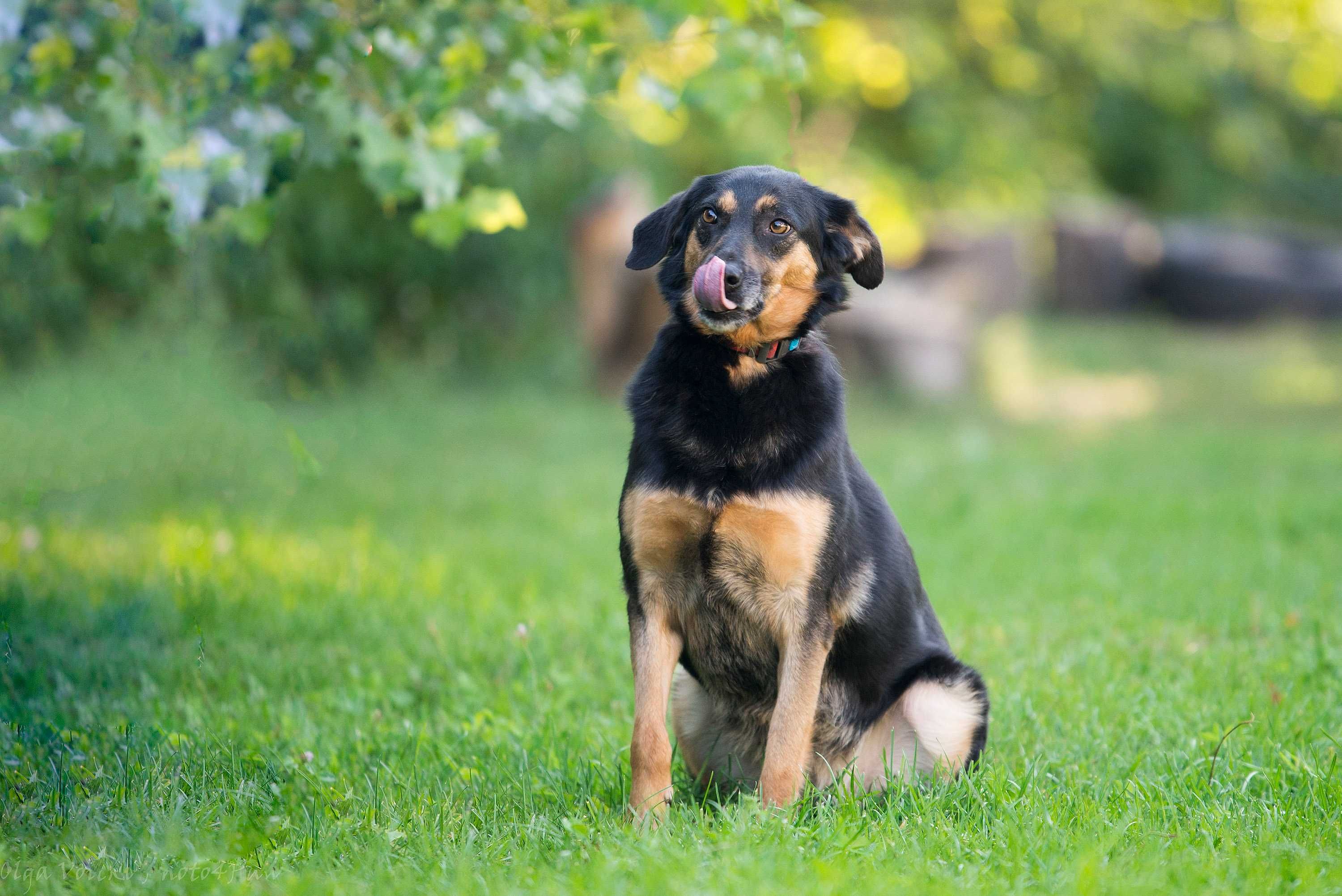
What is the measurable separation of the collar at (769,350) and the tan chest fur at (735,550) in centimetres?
47

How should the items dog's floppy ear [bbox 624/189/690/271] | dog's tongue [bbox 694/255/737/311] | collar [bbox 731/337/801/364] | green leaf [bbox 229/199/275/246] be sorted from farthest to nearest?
green leaf [bbox 229/199/275/246] → dog's floppy ear [bbox 624/189/690/271] → collar [bbox 731/337/801/364] → dog's tongue [bbox 694/255/737/311]

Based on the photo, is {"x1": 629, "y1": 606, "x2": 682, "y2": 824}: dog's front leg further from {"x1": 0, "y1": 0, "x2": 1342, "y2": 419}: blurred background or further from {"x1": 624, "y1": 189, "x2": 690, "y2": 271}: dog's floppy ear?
{"x1": 0, "y1": 0, "x2": 1342, "y2": 419}: blurred background

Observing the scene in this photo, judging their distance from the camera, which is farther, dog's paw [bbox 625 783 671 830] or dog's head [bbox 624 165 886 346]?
dog's head [bbox 624 165 886 346]

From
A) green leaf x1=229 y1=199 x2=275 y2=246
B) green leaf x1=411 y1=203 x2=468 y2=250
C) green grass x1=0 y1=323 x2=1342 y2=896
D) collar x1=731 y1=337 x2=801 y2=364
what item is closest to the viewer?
green grass x1=0 y1=323 x2=1342 y2=896

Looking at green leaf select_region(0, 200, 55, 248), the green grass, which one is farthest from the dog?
green leaf select_region(0, 200, 55, 248)

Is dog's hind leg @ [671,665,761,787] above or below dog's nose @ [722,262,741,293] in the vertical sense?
below

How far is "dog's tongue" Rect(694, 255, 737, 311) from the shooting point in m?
3.38

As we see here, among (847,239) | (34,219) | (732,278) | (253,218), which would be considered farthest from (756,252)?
(34,219)

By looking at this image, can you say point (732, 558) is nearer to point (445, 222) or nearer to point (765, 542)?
point (765, 542)

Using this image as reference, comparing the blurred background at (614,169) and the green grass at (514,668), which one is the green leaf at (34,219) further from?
the green grass at (514,668)

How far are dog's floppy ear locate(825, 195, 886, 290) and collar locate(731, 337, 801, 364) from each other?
364 millimetres

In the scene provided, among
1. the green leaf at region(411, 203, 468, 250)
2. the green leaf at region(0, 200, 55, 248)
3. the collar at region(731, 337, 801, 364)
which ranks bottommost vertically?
the green leaf at region(0, 200, 55, 248)

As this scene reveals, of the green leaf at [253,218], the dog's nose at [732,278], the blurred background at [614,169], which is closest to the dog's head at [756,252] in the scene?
the dog's nose at [732,278]

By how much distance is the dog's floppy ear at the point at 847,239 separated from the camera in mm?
3844
